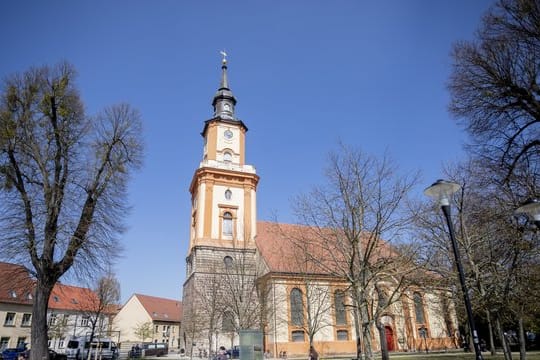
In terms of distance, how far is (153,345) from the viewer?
138 feet

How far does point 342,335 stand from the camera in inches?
1283

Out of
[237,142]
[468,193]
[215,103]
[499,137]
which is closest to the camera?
[499,137]

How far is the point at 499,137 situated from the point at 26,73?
1965 cm

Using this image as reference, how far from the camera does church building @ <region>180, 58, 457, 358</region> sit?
2764 centimetres

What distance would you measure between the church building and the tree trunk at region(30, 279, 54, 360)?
13.1 meters

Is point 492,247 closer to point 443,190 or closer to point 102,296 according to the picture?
point 443,190

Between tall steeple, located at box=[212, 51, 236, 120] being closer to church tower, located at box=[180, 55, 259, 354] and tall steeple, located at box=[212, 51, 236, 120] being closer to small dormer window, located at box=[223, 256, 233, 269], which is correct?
church tower, located at box=[180, 55, 259, 354]

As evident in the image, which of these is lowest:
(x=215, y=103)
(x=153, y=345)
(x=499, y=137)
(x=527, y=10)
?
(x=153, y=345)

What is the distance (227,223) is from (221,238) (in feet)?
5.69

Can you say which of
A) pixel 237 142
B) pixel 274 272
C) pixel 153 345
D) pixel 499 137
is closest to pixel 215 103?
pixel 237 142

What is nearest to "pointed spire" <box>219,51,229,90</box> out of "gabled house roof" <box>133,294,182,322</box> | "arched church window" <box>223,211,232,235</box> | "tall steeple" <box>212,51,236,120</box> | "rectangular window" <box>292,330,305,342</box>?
"tall steeple" <box>212,51,236,120</box>

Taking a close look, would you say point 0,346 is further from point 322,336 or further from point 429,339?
point 429,339

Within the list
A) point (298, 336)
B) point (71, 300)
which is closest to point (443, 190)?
point (298, 336)

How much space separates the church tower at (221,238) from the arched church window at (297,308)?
4.54 meters
